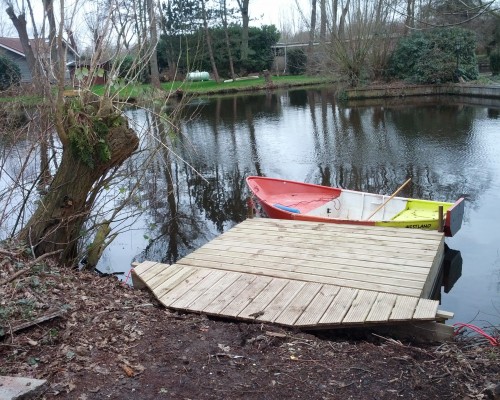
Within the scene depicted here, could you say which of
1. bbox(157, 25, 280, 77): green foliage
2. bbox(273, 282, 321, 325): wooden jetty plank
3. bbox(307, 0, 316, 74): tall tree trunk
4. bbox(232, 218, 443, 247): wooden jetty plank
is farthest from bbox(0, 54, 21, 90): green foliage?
bbox(307, 0, 316, 74): tall tree trunk

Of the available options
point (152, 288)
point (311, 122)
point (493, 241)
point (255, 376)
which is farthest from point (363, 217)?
point (311, 122)

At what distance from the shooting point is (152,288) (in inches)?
198

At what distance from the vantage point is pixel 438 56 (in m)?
25.6

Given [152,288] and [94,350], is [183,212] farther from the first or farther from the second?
[94,350]

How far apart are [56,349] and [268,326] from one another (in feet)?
5.23

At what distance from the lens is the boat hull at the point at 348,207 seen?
7.28 m

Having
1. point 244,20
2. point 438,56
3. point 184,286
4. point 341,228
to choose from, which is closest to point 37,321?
point 184,286

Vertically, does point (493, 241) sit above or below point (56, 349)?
below

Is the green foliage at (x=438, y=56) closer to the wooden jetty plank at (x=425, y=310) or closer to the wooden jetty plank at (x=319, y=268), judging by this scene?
the wooden jetty plank at (x=319, y=268)

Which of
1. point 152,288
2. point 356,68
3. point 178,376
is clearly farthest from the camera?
point 356,68

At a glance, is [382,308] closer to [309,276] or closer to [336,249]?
[309,276]

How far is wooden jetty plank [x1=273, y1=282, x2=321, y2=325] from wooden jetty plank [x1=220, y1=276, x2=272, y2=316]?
369 mm

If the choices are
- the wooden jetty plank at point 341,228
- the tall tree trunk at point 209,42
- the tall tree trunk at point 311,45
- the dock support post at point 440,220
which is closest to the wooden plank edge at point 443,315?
the wooden jetty plank at point 341,228

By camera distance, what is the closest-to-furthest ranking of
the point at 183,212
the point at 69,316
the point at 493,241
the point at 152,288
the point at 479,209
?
the point at 69,316 < the point at 152,288 < the point at 493,241 < the point at 479,209 < the point at 183,212
